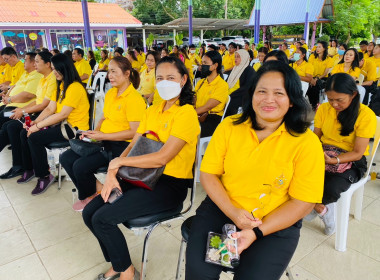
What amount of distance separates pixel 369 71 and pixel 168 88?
13.8 ft

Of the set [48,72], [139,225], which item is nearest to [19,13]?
[48,72]

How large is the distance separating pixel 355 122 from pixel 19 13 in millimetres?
15967

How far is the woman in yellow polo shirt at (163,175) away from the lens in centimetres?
154

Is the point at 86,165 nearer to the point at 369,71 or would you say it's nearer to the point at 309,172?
the point at 309,172

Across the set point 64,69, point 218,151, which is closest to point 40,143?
point 64,69

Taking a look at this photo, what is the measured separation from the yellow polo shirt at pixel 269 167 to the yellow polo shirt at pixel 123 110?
39.6 inches

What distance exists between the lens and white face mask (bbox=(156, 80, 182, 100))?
174 centimetres

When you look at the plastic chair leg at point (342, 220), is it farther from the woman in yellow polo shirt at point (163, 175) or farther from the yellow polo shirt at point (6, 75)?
the yellow polo shirt at point (6, 75)

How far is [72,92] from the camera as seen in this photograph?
2664 mm

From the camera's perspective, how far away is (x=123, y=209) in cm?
152

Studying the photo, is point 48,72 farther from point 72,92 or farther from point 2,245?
point 2,245

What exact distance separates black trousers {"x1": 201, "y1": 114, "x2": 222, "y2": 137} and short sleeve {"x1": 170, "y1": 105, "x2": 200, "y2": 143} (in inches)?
48.6

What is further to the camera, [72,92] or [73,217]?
[72,92]

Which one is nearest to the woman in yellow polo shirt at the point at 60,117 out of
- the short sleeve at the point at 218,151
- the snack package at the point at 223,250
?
the short sleeve at the point at 218,151
